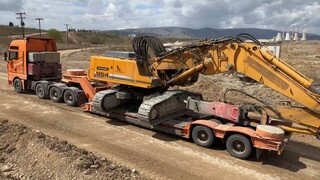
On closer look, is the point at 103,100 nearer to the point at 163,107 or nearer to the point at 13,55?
the point at 163,107

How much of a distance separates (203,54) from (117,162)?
4.30 metres

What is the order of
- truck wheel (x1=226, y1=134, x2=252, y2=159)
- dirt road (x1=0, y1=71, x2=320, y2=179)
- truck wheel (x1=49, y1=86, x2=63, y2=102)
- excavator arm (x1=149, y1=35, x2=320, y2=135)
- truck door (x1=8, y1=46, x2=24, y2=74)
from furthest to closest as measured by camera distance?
1. truck door (x1=8, y1=46, x2=24, y2=74)
2. truck wheel (x1=49, y1=86, x2=63, y2=102)
3. truck wheel (x1=226, y1=134, x2=252, y2=159)
4. excavator arm (x1=149, y1=35, x2=320, y2=135)
5. dirt road (x1=0, y1=71, x2=320, y2=179)

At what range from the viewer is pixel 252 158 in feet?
30.9

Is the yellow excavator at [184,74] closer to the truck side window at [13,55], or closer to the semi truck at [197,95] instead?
the semi truck at [197,95]

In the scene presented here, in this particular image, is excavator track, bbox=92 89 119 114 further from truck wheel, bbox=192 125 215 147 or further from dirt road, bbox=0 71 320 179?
truck wheel, bbox=192 125 215 147

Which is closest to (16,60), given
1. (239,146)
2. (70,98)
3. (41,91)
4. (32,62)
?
(32,62)

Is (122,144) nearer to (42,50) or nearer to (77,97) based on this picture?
(77,97)

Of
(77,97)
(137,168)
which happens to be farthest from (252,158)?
(77,97)

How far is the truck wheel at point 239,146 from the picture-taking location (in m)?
9.20

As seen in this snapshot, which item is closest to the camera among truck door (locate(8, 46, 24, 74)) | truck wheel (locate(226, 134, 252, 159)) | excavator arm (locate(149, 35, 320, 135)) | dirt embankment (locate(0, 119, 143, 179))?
dirt embankment (locate(0, 119, 143, 179))

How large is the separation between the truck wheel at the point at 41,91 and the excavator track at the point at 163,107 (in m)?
7.12

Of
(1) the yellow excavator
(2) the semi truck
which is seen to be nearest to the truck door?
(2) the semi truck

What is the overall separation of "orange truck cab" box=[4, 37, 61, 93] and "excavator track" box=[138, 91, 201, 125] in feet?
27.8

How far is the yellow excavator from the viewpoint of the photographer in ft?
29.1
